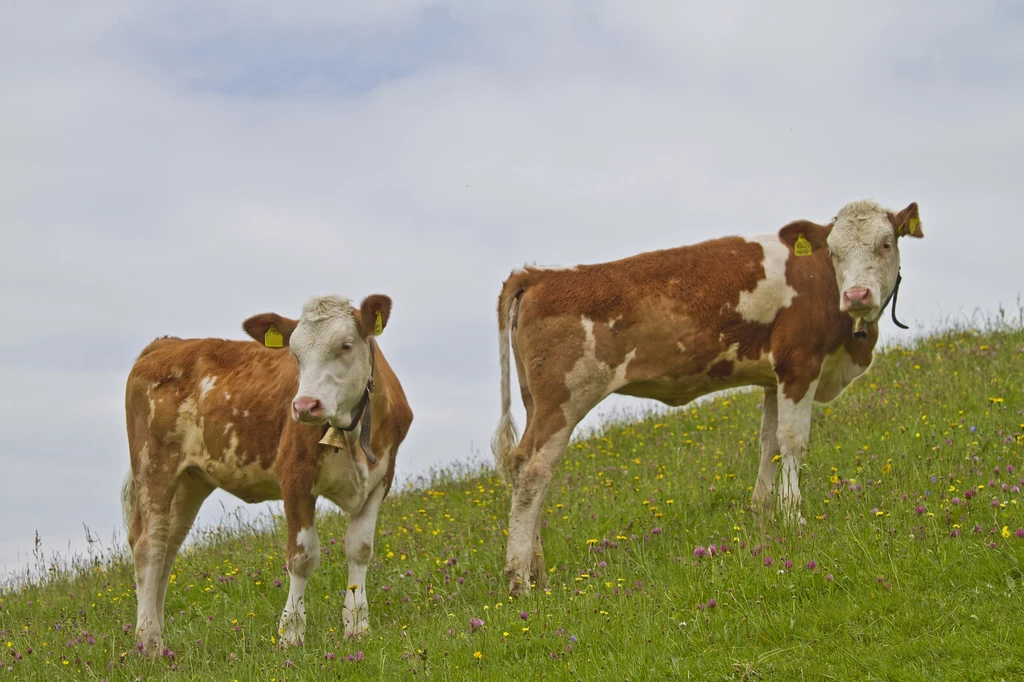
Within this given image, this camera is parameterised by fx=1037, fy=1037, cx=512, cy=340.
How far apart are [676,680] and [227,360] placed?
222 inches

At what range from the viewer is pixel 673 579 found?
723cm

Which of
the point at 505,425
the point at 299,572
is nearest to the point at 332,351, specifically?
the point at 299,572

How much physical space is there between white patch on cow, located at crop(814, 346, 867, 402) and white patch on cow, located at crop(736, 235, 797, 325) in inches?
30.7

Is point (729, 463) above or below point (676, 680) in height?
above

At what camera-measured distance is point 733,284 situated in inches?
369

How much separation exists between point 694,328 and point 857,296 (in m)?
1.42

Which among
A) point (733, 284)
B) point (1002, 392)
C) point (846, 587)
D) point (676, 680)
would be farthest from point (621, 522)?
point (1002, 392)

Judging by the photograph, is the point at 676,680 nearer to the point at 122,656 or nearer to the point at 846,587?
the point at 846,587

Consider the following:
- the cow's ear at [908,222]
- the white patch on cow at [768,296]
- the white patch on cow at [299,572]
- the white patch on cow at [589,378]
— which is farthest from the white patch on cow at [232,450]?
the cow's ear at [908,222]

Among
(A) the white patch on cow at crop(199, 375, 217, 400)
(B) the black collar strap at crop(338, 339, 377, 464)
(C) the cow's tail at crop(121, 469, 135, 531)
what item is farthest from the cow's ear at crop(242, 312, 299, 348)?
(C) the cow's tail at crop(121, 469, 135, 531)

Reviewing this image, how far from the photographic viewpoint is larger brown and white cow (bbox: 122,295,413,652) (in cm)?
816

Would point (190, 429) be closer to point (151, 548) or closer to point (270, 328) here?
point (151, 548)

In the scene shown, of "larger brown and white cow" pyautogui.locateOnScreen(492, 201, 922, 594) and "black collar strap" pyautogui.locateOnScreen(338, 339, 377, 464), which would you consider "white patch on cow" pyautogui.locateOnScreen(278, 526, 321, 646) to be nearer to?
"black collar strap" pyautogui.locateOnScreen(338, 339, 377, 464)

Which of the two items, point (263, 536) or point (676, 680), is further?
point (263, 536)
